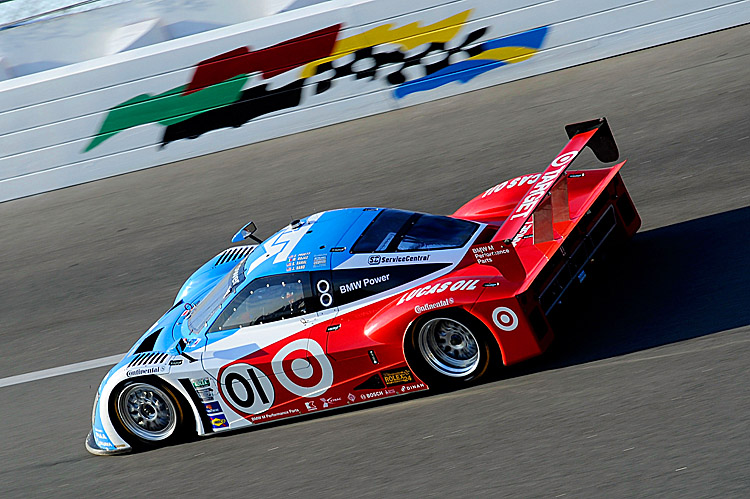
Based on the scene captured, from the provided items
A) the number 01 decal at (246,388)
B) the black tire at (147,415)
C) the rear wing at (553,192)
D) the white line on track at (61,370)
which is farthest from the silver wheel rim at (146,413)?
the rear wing at (553,192)

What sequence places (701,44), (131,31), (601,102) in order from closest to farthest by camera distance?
(601,102), (701,44), (131,31)

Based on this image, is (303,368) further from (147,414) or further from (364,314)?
(147,414)

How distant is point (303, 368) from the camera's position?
611 cm

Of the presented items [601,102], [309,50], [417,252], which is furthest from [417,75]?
[417,252]

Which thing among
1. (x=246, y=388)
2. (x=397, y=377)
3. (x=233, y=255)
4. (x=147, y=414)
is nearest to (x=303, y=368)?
(x=246, y=388)

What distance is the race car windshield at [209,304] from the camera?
655cm

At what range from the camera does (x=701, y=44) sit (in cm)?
1116

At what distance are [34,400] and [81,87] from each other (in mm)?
5257

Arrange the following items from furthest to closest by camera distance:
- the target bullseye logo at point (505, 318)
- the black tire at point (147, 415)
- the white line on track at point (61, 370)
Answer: the white line on track at point (61, 370)
the black tire at point (147, 415)
the target bullseye logo at point (505, 318)

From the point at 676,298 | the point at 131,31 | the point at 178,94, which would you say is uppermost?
the point at 131,31

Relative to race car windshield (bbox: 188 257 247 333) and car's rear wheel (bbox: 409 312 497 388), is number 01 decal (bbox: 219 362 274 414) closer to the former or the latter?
race car windshield (bbox: 188 257 247 333)

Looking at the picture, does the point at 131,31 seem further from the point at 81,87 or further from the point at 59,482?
the point at 59,482

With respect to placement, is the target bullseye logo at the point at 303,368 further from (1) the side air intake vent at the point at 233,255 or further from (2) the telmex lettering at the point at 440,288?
(1) the side air intake vent at the point at 233,255

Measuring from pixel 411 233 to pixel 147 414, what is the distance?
2333mm
